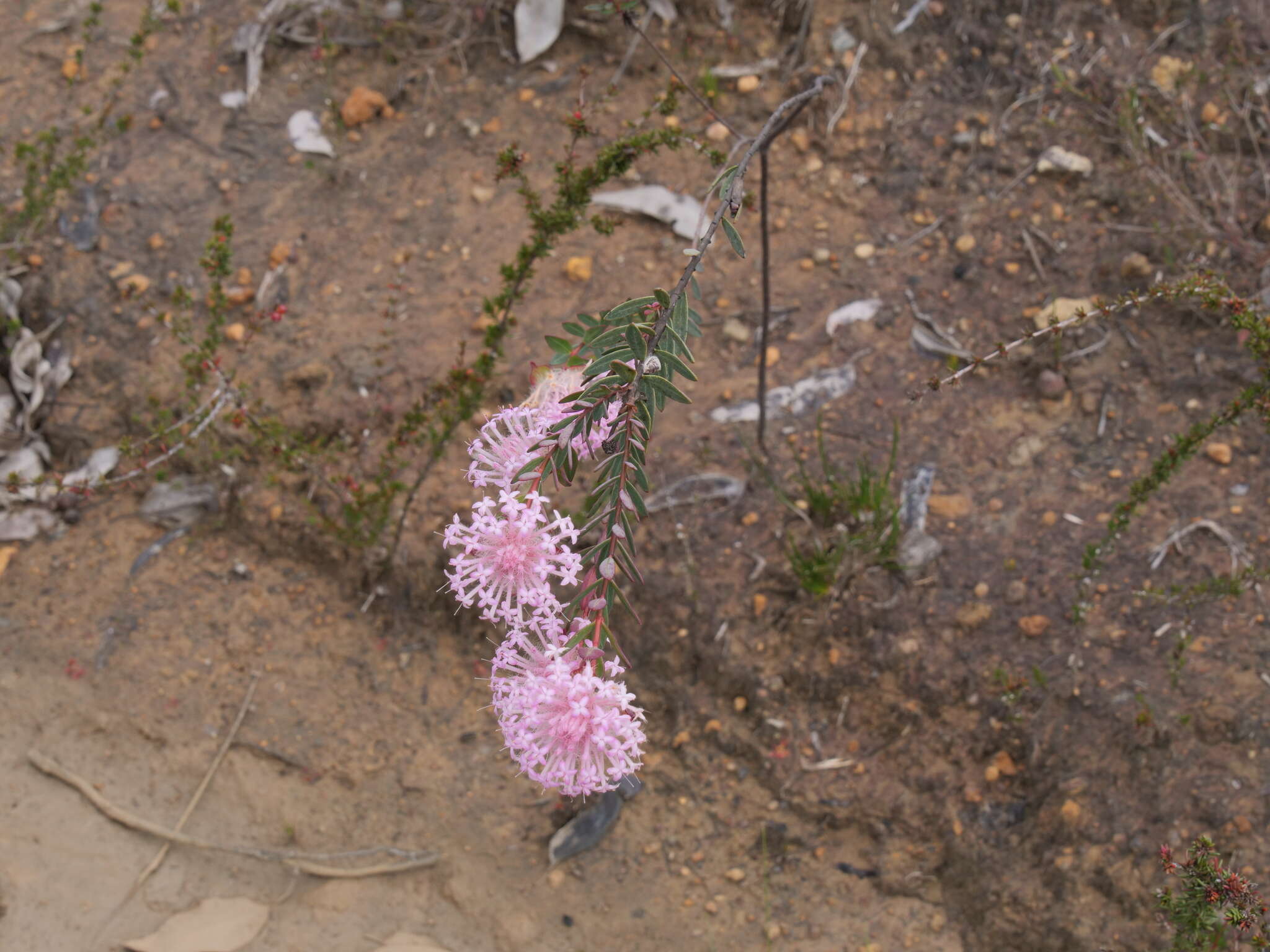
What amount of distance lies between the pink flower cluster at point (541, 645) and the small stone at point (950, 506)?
1.98m

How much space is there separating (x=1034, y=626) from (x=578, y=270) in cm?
225

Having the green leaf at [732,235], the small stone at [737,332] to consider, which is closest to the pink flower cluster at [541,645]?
the green leaf at [732,235]

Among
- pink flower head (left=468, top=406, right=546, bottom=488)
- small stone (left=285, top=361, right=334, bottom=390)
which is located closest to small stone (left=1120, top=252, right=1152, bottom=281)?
pink flower head (left=468, top=406, right=546, bottom=488)

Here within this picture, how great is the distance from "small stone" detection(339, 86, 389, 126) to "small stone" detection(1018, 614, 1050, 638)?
3659mm

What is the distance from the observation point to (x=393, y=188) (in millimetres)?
4691

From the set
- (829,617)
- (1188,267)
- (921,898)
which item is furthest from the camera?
(1188,267)

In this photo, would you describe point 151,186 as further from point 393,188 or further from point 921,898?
point 921,898

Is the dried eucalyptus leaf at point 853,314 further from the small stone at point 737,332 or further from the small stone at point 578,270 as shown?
the small stone at point 578,270

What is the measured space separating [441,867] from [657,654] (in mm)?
1019

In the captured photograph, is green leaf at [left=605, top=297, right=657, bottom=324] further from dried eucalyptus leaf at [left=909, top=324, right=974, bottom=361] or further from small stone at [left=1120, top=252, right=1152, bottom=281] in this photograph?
small stone at [left=1120, top=252, right=1152, bottom=281]

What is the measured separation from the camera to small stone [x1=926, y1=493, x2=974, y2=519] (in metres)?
3.69

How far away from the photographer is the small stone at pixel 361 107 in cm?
482

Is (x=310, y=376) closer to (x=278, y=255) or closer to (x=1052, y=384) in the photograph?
(x=278, y=255)

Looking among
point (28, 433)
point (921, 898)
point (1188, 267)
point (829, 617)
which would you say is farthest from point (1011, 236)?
point (28, 433)
